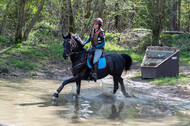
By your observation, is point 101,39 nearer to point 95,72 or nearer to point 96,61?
point 96,61

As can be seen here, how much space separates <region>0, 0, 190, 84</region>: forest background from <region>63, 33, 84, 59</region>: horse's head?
7.09 meters

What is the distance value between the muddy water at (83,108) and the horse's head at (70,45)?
62.8 inches

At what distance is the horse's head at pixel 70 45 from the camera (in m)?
8.57

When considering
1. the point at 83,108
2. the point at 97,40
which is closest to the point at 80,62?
the point at 97,40

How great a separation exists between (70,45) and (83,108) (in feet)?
6.72

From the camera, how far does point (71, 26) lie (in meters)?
19.7

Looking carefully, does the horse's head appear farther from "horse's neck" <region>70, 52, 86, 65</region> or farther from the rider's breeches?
the rider's breeches

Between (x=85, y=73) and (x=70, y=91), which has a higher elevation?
(x=85, y=73)

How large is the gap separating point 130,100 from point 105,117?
281 centimetres

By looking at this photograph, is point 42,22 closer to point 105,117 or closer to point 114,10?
point 114,10

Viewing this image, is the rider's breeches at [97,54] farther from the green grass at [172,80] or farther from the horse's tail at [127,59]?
the green grass at [172,80]

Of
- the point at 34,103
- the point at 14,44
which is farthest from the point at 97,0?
the point at 34,103

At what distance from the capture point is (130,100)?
9805mm

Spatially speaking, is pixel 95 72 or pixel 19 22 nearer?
pixel 95 72
